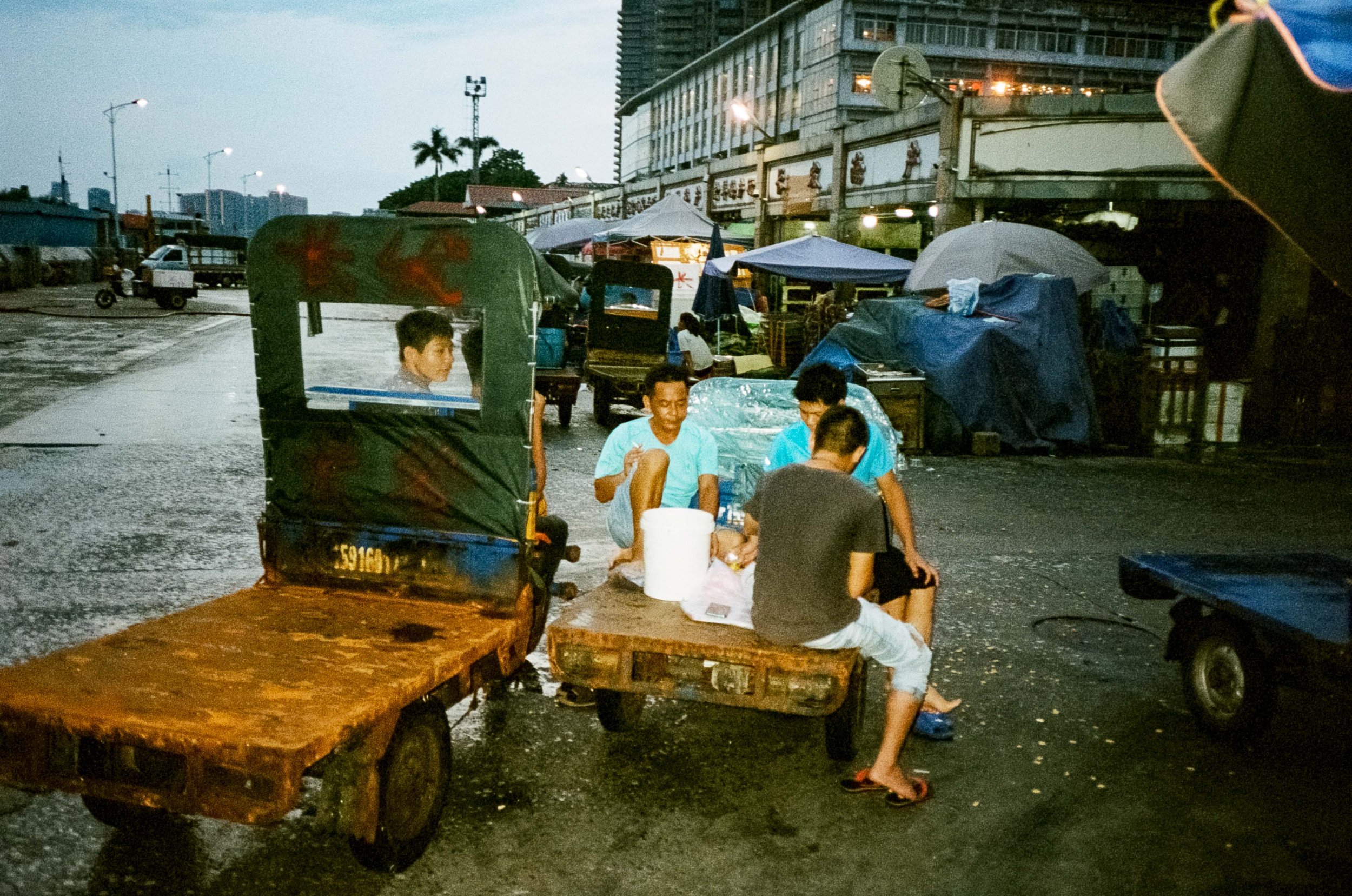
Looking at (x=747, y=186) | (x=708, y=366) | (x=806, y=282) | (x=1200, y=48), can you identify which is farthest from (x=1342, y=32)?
(x=747, y=186)

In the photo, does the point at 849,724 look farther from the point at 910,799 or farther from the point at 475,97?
the point at 475,97

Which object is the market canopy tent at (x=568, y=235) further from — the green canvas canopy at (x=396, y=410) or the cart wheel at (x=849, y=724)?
the cart wheel at (x=849, y=724)

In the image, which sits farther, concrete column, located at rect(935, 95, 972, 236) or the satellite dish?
the satellite dish

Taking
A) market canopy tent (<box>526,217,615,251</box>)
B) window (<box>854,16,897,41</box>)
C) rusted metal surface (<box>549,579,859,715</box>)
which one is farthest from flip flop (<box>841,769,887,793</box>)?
window (<box>854,16,897,41</box>)

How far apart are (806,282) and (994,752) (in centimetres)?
2238

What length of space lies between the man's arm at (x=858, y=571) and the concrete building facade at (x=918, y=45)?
52283 millimetres

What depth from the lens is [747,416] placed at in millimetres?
7641

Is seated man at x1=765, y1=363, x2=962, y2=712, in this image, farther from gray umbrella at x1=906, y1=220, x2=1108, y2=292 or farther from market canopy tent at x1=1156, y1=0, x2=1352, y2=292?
gray umbrella at x1=906, y1=220, x2=1108, y2=292

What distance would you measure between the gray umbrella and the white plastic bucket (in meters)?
10.1

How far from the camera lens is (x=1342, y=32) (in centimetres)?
233

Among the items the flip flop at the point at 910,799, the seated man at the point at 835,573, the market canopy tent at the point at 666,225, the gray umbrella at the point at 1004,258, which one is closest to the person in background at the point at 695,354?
the gray umbrella at the point at 1004,258

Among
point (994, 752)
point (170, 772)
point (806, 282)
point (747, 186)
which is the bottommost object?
point (994, 752)

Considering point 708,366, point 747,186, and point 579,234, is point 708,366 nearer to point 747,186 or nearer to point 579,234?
point 579,234

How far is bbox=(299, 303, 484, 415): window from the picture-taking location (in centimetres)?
429
